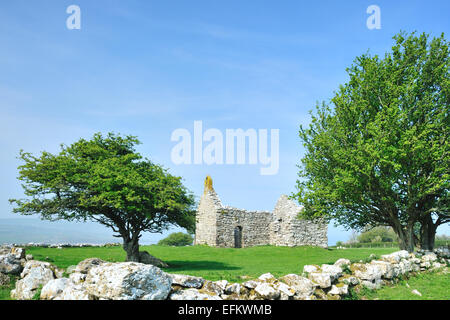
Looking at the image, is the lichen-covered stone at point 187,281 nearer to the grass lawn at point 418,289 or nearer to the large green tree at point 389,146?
the grass lawn at point 418,289

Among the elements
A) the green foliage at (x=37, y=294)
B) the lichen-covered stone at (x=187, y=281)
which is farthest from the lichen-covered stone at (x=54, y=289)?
the lichen-covered stone at (x=187, y=281)

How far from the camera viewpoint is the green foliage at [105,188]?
1948 centimetres

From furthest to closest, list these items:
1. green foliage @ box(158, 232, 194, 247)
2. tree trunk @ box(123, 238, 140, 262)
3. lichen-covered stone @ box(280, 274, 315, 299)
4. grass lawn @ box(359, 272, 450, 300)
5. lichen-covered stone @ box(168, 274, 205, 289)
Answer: green foliage @ box(158, 232, 194, 247) → tree trunk @ box(123, 238, 140, 262) → grass lawn @ box(359, 272, 450, 300) → lichen-covered stone @ box(280, 274, 315, 299) → lichen-covered stone @ box(168, 274, 205, 289)

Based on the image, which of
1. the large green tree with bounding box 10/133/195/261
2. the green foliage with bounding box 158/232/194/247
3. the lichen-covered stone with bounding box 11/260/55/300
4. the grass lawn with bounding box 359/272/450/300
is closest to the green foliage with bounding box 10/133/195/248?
the large green tree with bounding box 10/133/195/261

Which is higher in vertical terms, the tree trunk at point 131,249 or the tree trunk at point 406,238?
the tree trunk at point 406,238

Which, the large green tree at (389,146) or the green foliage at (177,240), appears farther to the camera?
the green foliage at (177,240)

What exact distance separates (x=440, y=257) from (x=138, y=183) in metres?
18.7

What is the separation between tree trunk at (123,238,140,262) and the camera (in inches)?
832

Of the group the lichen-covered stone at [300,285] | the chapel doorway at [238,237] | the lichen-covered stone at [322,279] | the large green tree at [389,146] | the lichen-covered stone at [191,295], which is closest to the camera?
the lichen-covered stone at [191,295]

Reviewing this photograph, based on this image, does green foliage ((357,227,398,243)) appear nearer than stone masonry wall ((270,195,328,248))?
No

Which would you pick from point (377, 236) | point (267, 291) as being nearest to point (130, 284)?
point (267, 291)

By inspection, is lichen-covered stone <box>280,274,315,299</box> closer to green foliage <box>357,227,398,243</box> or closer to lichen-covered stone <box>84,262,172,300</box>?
lichen-covered stone <box>84,262,172,300</box>

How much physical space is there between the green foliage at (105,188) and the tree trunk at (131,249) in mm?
282
